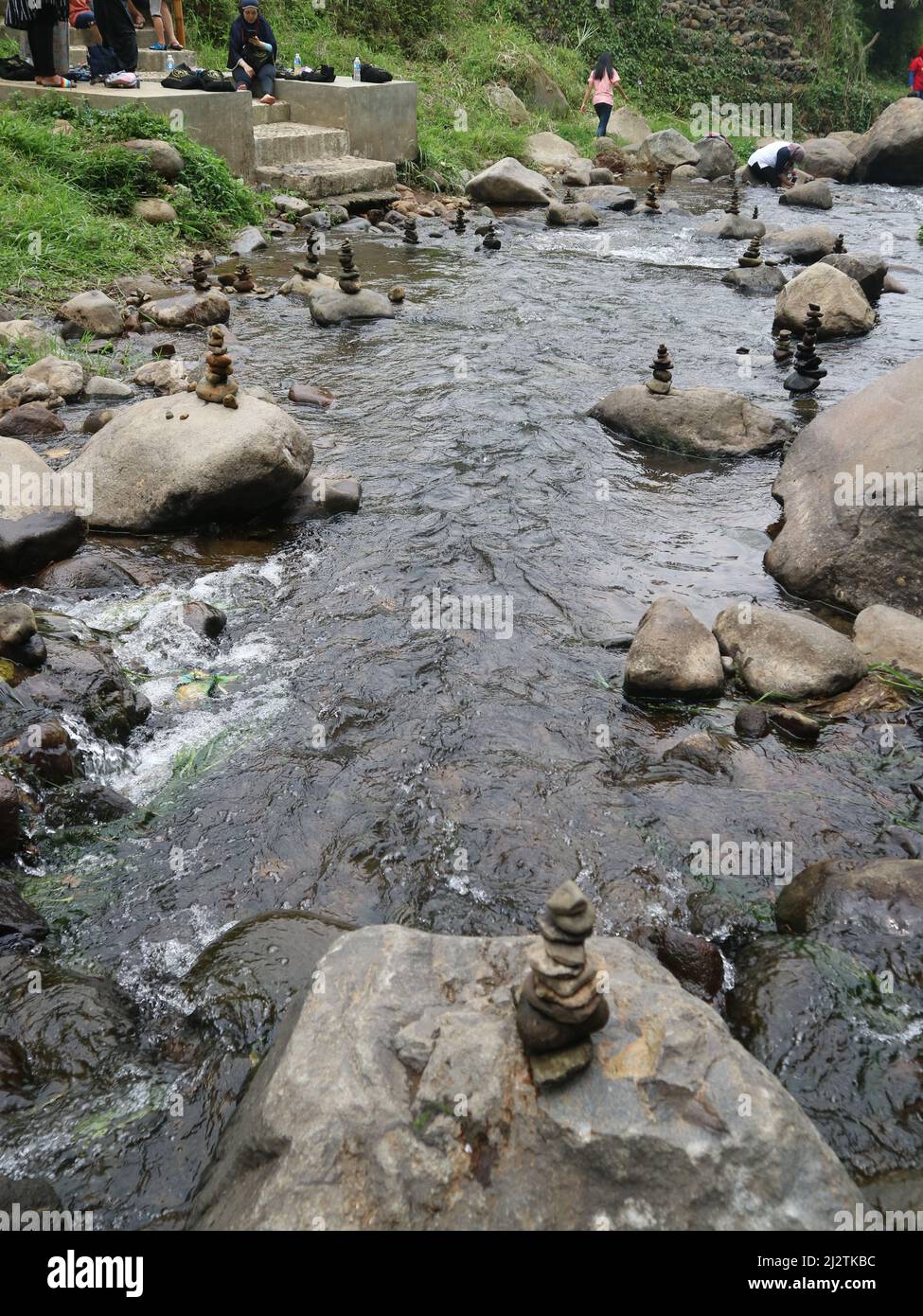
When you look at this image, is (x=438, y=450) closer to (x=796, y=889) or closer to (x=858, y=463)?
(x=858, y=463)

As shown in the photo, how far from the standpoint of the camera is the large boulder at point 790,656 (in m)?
5.32

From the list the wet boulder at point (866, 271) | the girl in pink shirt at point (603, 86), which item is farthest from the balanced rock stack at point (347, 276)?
the girl in pink shirt at point (603, 86)

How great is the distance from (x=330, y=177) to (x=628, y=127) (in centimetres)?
1343

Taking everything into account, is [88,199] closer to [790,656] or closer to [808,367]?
[808,367]

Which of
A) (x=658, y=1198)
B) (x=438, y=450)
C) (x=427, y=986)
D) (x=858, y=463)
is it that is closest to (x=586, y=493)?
(x=438, y=450)

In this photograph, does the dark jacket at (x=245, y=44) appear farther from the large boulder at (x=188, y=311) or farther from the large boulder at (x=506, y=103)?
the large boulder at (x=188, y=311)

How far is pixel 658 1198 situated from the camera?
8.18 feet

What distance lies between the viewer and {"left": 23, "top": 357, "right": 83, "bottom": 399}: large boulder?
348 inches

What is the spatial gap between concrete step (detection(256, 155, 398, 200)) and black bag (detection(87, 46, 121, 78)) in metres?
2.60

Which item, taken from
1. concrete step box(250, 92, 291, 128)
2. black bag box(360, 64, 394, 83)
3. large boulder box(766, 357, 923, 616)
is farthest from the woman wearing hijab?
large boulder box(766, 357, 923, 616)

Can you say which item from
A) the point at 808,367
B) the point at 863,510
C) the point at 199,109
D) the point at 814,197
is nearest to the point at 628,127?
the point at 814,197

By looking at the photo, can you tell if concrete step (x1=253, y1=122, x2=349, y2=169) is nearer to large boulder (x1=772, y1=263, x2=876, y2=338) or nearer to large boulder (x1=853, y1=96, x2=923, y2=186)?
large boulder (x1=772, y1=263, x2=876, y2=338)

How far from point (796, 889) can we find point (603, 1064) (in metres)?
1.65

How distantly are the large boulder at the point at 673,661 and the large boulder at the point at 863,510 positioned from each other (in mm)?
1342
